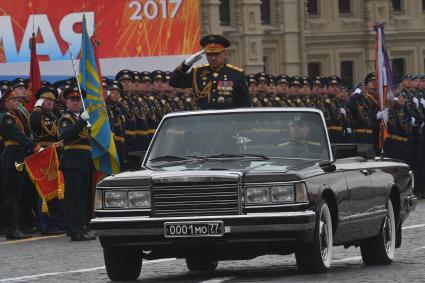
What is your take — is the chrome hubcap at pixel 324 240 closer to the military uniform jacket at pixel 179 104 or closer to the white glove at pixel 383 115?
the military uniform jacket at pixel 179 104

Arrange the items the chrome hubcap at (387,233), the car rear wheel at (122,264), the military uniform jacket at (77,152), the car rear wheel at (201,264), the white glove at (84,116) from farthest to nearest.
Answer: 1. the military uniform jacket at (77,152)
2. the white glove at (84,116)
3. the chrome hubcap at (387,233)
4. the car rear wheel at (201,264)
5. the car rear wheel at (122,264)

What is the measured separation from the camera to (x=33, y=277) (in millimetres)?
16375

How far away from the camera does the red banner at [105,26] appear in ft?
101

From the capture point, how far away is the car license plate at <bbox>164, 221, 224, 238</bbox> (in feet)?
48.2

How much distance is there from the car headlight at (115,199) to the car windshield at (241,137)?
34.1 inches

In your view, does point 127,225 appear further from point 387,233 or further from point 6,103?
point 6,103

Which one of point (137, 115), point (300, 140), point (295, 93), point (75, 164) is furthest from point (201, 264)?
point (295, 93)

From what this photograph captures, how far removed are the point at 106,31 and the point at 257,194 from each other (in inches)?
692

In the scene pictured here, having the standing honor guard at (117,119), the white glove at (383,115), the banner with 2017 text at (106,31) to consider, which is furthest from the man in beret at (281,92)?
the standing honor guard at (117,119)

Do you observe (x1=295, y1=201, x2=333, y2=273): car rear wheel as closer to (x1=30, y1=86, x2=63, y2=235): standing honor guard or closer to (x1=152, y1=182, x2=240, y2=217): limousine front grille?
(x1=152, y1=182, x2=240, y2=217): limousine front grille

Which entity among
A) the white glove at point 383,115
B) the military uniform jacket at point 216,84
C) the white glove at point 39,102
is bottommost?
the white glove at point 383,115

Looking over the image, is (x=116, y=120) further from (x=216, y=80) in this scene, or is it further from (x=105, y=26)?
(x=216, y=80)

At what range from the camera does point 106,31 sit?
3209 centimetres

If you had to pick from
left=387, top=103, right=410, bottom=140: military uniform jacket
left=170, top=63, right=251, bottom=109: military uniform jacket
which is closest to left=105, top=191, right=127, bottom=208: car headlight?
left=170, top=63, right=251, bottom=109: military uniform jacket
